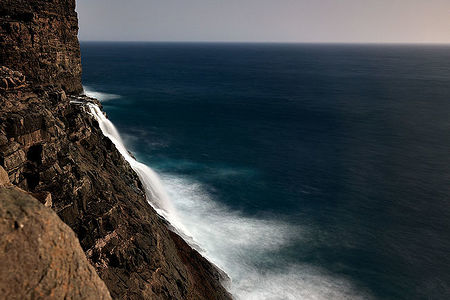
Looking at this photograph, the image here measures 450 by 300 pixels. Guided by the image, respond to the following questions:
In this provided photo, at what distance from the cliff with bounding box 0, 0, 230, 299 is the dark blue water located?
8831 millimetres

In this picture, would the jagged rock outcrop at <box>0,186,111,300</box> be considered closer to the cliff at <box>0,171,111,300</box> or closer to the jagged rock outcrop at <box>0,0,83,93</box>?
the cliff at <box>0,171,111,300</box>

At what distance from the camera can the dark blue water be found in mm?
29766

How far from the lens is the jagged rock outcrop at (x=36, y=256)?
6.58 m

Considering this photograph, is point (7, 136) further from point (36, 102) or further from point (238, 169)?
point (238, 169)

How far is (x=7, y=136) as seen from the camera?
49.5ft

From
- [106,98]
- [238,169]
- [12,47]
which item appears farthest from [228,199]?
[106,98]

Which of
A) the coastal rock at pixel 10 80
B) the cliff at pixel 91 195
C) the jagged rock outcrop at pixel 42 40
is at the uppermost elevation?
the jagged rock outcrop at pixel 42 40

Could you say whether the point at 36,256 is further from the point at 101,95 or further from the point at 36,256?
the point at 101,95

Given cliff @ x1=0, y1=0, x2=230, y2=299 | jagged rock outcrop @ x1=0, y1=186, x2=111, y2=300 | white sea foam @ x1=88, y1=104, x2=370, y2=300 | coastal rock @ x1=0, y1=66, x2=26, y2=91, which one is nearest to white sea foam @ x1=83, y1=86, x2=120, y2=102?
white sea foam @ x1=88, y1=104, x2=370, y2=300

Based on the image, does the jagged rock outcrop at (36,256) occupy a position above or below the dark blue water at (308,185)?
above

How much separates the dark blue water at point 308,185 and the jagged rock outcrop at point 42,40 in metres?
17.6

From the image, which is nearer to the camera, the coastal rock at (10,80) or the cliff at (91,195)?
the cliff at (91,195)

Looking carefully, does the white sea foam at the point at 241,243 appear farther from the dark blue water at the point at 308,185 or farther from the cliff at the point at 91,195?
the cliff at the point at 91,195

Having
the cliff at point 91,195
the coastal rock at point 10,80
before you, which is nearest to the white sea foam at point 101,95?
the cliff at point 91,195
